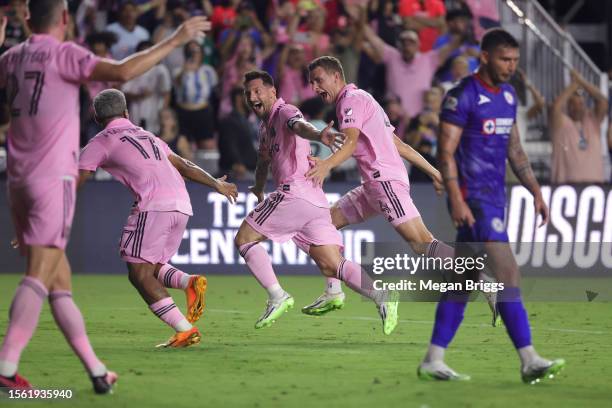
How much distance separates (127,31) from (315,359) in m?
11.4

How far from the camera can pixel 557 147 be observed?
19.4 metres

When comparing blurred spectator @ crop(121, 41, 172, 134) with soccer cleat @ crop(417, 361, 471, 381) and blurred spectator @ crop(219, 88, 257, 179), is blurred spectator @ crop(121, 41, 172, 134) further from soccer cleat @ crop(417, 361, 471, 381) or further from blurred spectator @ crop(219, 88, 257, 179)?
soccer cleat @ crop(417, 361, 471, 381)

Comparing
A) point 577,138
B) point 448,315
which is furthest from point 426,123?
point 448,315

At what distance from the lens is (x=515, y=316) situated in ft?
27.9

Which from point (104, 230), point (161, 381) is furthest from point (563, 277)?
point (161, 381)

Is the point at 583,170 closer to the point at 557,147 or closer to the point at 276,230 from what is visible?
the point at 557,147

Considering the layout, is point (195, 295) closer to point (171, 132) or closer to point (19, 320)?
point (19, 320)

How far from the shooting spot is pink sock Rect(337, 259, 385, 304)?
11344 mm

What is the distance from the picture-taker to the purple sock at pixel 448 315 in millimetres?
8578

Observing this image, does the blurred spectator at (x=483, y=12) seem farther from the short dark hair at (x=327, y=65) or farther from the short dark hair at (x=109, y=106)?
the short dark hair at (x=109, y=106)

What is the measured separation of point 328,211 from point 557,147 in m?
8.22

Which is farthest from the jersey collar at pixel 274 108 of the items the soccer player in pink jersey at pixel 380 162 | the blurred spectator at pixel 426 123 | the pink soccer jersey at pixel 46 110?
the blurred spectator at pixel 426 123

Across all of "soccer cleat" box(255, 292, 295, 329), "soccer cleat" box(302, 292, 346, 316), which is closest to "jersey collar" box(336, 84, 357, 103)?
Result: "soccer cleat" box(255, 292, 295, 329)

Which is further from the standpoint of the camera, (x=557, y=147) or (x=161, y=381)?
(x=557, y=147)
